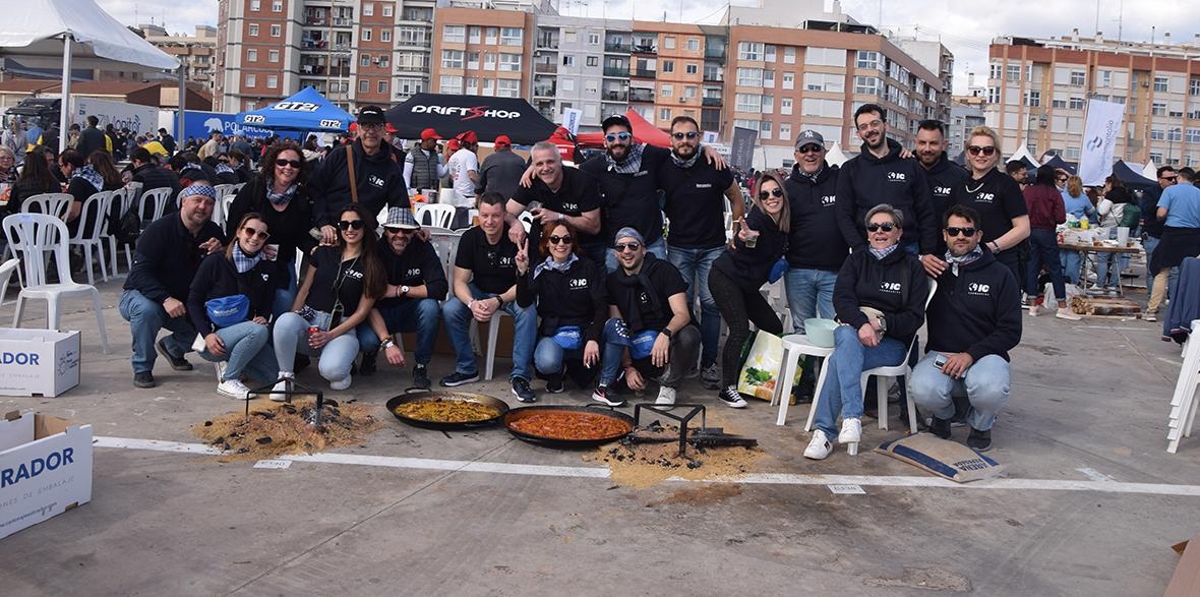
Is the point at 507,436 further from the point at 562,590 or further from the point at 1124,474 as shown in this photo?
the point at 1124,474

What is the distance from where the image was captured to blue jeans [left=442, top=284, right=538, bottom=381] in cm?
639

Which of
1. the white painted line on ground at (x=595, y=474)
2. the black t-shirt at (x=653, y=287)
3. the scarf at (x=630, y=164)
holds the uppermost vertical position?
the scarf at (x=630, y=164)

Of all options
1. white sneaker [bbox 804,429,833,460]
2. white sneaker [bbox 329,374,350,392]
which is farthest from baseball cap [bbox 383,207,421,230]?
white sneaker [bbox 804,429,833,460]

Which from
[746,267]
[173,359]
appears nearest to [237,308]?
[173,359]

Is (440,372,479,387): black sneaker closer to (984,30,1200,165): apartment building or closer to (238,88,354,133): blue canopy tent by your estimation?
(238,88,354,133): blue canopy tent

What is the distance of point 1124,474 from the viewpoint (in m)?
5.35

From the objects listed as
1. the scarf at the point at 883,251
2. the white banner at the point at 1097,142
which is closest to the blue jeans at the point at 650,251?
the scarf at the point at 883,251

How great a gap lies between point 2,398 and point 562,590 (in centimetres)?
398

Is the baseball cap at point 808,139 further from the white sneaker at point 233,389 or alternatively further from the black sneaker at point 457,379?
the white sneaker at point 233,389

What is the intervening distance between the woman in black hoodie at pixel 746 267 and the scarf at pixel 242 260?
2.96 metres

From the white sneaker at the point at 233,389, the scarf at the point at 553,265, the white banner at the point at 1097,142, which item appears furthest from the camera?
the white banner at the point at 1097,142

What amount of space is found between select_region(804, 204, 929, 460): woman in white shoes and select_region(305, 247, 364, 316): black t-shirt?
2990mm

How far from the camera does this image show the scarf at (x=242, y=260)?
237 inches

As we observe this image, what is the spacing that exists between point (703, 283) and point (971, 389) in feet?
6.76
